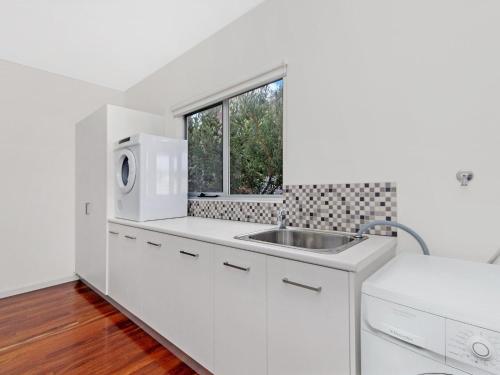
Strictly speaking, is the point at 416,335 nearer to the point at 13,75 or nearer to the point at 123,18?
the point at 123,18

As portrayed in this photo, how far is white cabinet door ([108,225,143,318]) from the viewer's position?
197 cm

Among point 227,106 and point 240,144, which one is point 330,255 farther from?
point 227,106

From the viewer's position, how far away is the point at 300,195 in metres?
1.73

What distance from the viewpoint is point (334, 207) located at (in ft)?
5.12

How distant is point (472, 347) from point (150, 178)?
2169 mm

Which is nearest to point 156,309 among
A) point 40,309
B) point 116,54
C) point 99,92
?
point 40,309

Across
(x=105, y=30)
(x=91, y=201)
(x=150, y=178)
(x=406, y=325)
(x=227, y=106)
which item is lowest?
(x=406, y=325)

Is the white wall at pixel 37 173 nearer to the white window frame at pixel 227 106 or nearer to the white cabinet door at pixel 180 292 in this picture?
the white window frame at pixel 227 106

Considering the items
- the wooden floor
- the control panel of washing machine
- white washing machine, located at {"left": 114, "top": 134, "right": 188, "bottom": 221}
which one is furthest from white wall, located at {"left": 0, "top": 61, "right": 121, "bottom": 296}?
the control panel of washing machine

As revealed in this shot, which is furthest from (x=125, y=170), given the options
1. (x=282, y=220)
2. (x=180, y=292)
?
(x=282, y=220)

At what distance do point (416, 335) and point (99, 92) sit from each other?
3.92 meters

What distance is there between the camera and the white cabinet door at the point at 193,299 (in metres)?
1.41

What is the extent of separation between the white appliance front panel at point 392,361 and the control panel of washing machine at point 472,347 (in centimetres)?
4

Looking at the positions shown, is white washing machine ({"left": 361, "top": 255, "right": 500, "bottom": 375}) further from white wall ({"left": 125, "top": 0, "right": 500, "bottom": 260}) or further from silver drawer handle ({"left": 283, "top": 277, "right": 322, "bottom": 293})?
white wall ({"left": 125, "top": 0, "right": 500, "bottom": 260})
